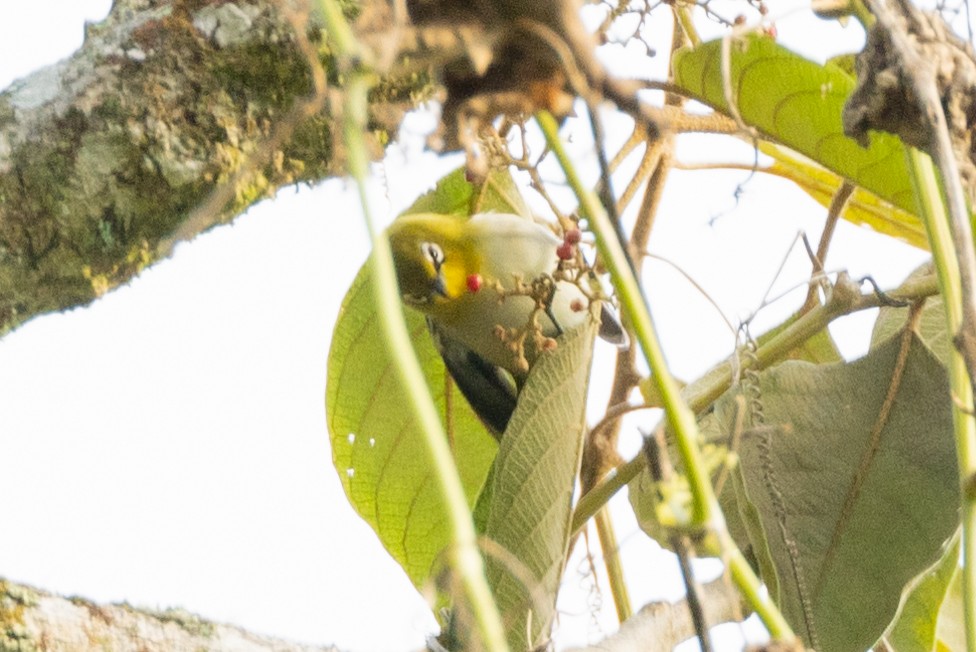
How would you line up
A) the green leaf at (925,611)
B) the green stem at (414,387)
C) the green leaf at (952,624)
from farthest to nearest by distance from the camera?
1. the green leaf at (952,624)
2. the green leaf at (925,611)
3. the green stem at (414,387)

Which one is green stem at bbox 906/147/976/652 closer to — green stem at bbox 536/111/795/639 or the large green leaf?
green stem at bbox 536/111/795/639

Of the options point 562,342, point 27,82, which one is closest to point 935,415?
point 562,342

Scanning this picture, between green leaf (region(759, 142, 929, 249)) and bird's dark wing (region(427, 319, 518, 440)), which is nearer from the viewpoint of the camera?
green leaf (region(759, 142, 929, 249))

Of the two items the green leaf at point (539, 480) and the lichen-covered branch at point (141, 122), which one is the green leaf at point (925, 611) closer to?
the green leaf at point (539, 480)

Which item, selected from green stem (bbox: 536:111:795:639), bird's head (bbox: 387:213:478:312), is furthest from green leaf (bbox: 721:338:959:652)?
bird's head (bbox: 387:213:478:312)

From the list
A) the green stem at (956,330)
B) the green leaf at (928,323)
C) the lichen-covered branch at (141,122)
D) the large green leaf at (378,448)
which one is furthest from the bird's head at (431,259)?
the green stem at (956,330)

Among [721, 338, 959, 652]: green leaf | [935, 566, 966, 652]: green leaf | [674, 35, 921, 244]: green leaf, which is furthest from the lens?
[935, 566, 966, 652]: green leaf
